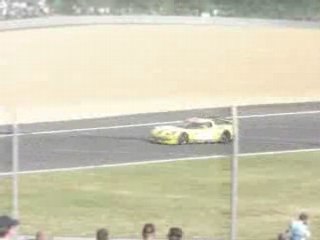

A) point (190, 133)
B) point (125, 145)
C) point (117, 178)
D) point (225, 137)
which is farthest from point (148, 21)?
point (117, 178)

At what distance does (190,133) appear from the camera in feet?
74.4

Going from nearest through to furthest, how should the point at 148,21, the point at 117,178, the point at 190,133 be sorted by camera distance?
the point at 117,178 < the point at 190,133 < the point at 148,21

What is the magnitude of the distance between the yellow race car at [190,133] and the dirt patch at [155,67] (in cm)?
1332

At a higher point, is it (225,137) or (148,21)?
(148,21)

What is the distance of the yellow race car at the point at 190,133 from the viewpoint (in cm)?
2111

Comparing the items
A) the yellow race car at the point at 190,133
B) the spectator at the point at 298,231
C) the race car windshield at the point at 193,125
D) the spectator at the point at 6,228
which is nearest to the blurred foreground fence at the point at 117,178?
the yellow race car at the point at 190,133

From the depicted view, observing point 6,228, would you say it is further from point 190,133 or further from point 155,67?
point 155,67

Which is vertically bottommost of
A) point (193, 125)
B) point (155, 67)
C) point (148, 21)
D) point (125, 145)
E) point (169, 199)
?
point (169, 199)

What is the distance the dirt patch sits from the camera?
38938 millimetres

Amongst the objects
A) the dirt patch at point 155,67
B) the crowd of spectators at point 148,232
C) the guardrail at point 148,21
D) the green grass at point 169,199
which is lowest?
the crowd of spectators at point 148,232

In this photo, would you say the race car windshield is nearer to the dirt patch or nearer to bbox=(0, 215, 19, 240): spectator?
the dirt patch

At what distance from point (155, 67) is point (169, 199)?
28783 mm

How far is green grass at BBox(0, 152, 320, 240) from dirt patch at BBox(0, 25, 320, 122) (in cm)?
2019

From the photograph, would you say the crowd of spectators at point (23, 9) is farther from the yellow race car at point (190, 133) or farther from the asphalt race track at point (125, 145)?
the yellow race car at point (190, 133)
